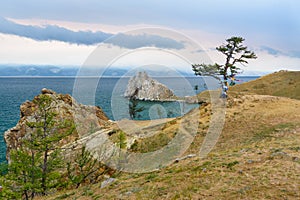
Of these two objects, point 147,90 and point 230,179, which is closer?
point 230,179

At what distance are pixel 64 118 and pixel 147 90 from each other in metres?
104

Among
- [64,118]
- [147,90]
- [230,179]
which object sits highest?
[230,179]

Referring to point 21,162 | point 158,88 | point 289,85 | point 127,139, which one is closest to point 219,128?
point 127,139

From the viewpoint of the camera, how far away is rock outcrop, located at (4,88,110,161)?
42.7 m

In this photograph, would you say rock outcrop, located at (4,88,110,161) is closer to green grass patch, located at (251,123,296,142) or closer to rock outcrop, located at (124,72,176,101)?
green grass patch, located at (251,123,296,142)

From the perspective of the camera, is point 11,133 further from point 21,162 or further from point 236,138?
point 236,138

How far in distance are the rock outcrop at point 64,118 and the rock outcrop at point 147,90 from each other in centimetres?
8337

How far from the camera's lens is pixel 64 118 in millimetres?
47812

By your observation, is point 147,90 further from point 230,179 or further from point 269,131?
point 230,179

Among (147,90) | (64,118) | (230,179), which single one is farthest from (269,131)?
(147,90)

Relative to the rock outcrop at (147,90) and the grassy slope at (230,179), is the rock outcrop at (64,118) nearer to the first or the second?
the grassy slope at (230,179)

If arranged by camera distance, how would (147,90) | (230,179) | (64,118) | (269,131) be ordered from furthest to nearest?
(147,90) < (64,118) < (269,131) < (230,179)

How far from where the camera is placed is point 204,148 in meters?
26.4

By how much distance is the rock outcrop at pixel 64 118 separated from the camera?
42.7 metres
